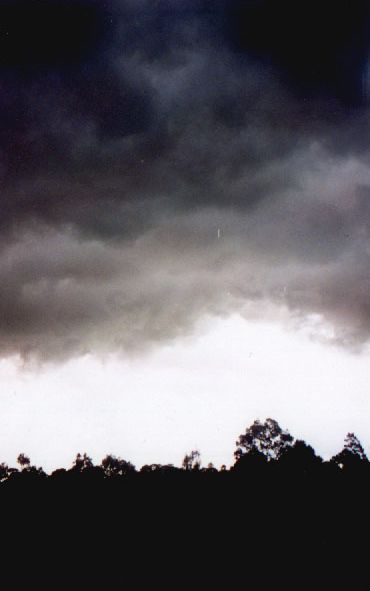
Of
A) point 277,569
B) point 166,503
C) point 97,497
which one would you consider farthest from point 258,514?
point 97,497

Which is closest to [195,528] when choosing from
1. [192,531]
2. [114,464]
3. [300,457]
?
[192,531]

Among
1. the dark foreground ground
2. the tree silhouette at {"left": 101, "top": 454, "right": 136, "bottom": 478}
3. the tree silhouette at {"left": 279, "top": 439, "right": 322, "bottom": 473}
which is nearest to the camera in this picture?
the dark foreground ground

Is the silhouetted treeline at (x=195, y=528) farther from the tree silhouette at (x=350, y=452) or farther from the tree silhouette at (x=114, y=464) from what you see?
the tree silhouette at (x=114, y=464)

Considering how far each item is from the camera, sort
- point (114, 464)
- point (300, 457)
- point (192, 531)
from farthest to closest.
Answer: point (114, 464)
point (300, 457)
point (192, 531)

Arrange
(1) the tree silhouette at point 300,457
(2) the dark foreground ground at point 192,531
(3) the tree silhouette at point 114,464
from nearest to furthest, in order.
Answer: (2) the dark foreground ground at point 192,531 < (1) the tree silhouette at point 300,457 < (3) the tree silhouette at point 114,464

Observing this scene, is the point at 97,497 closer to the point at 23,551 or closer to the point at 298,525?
the point at 23,551

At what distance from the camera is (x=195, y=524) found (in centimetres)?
3112

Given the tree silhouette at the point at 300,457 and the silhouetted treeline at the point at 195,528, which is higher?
the tree silhouette at the point at 300,457

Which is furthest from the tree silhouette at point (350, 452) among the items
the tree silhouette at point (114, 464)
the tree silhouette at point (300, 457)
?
the tree silhouette at point (114, 464)

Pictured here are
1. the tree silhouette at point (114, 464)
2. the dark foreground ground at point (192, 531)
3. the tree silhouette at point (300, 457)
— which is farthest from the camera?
the tree silhouette at point (114, 464)

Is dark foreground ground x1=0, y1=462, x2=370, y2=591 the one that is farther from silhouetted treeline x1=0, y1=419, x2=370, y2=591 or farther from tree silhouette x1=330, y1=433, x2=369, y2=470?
tree silhouette x1=330, y1=433, x2=369, y2=470

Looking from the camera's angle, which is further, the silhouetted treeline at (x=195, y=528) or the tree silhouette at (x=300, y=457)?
the tree silhouette at (x=300, y=457)

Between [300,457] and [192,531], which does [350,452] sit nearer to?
[300,457]

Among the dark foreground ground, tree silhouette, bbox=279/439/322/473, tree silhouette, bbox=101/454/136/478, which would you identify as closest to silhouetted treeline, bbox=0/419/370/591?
the dark foreground ground
